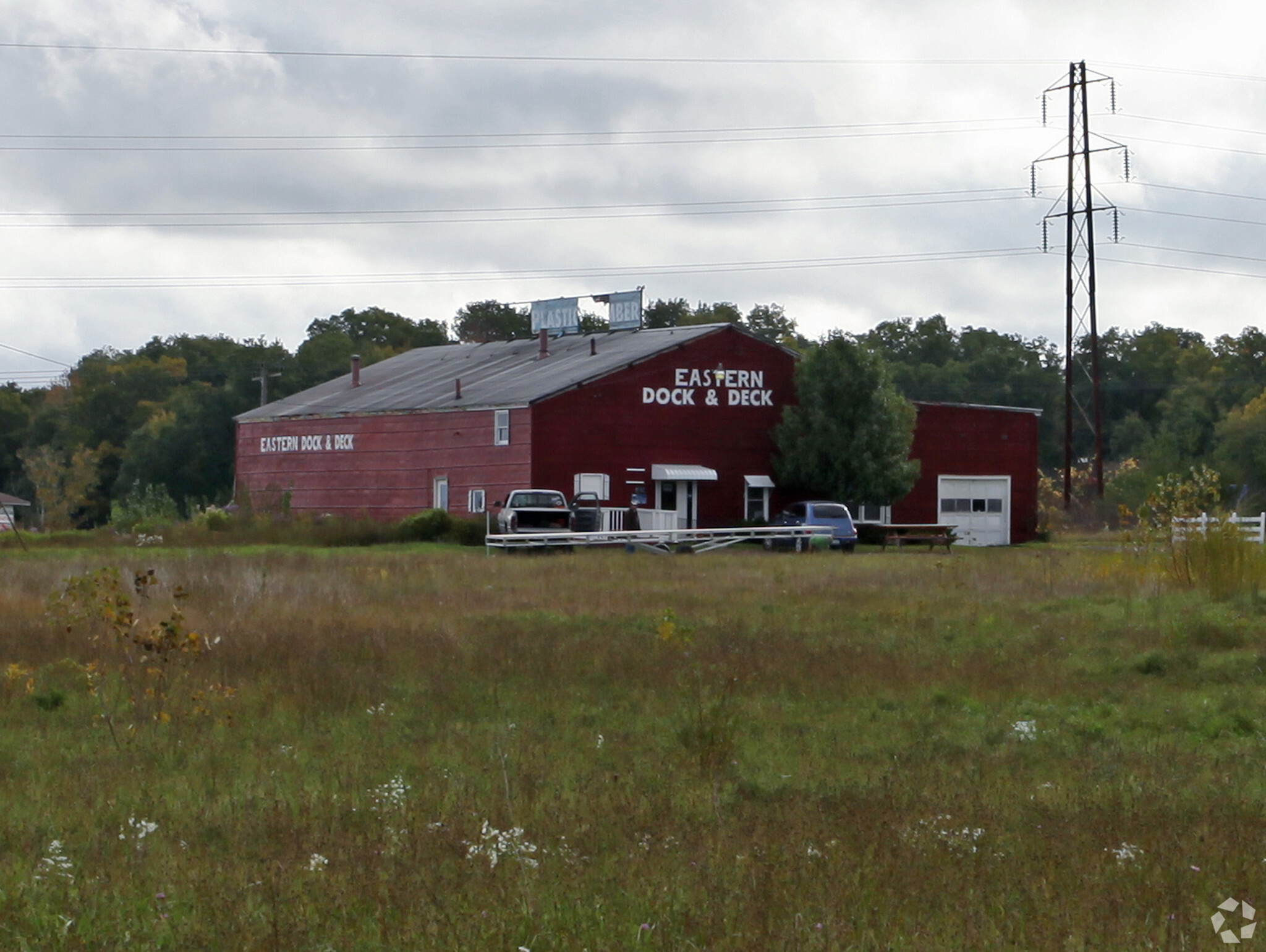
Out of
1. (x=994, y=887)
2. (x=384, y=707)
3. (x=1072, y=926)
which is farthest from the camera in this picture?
(x=384, y=707)

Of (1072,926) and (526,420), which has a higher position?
(526,420)

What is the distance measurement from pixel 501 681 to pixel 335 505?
44.1m

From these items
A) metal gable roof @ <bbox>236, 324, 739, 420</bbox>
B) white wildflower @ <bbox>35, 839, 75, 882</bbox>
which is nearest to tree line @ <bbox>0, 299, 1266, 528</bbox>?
metal gable roof @ <bbox>236, 324, 739, 420</bbox>

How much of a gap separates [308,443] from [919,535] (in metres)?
24.3

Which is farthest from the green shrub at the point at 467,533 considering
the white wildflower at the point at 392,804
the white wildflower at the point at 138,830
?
the white wildflower at the point at 138,830

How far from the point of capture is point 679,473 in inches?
1965

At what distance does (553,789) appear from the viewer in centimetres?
953

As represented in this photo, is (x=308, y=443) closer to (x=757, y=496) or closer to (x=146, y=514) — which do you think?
(x=146, y=514)

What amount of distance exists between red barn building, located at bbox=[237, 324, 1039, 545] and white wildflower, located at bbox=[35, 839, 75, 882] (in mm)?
39922

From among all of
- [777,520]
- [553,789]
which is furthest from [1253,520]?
[553,789]

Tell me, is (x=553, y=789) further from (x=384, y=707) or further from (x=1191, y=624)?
(x=1191, y=624)

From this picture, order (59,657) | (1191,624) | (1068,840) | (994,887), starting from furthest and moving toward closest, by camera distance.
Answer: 1. (1191,624)
2. (59,657)
3. (1068,840)
4. (994,887)

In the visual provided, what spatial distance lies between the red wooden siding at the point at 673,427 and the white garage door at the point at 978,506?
706cm

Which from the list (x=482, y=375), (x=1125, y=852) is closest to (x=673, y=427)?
(x=482, y=375)
